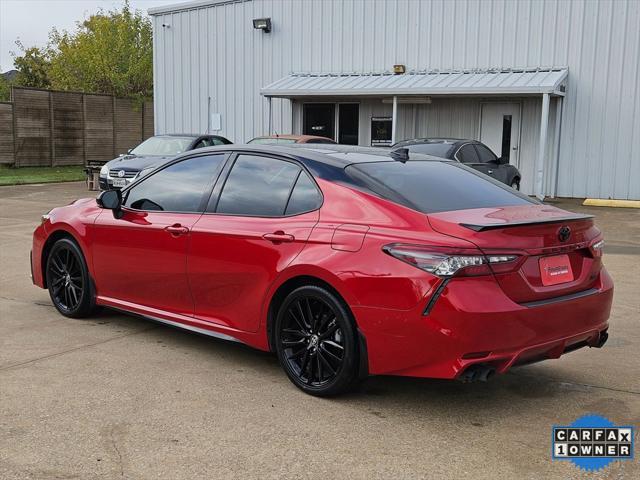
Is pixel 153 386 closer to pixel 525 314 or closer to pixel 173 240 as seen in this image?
pixel 173 240

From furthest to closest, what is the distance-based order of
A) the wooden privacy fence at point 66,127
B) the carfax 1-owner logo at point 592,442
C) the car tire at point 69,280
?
the wooden privacy fence at point 66,127 < the car tire at point 69,280 < the carfax 1-owner logo at point 592,442

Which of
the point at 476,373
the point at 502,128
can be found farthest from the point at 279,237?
the point at 502,128

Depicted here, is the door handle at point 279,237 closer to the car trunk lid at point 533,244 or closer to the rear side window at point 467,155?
the car trunk lid at point 533,244

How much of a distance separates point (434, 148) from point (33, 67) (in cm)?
3824

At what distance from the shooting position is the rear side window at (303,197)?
15.0 feet

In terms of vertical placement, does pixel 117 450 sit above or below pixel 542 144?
below

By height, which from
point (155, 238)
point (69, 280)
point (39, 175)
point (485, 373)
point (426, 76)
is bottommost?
point (39, 175)

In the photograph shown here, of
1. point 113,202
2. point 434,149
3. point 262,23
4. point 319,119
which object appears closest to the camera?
point 113,202

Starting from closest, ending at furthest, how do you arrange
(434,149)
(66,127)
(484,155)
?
(434,149) → (484,155) → (66,127)

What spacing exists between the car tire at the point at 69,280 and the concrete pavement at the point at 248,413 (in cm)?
20

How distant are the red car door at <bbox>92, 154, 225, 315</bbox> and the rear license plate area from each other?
2418 millimetres

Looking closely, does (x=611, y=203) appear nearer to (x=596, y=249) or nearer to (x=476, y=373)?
(x=596, y=249)

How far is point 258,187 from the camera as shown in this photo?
16.2ft

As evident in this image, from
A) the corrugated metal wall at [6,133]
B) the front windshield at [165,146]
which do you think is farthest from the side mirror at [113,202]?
the corrugated metal wall at [6,133]
